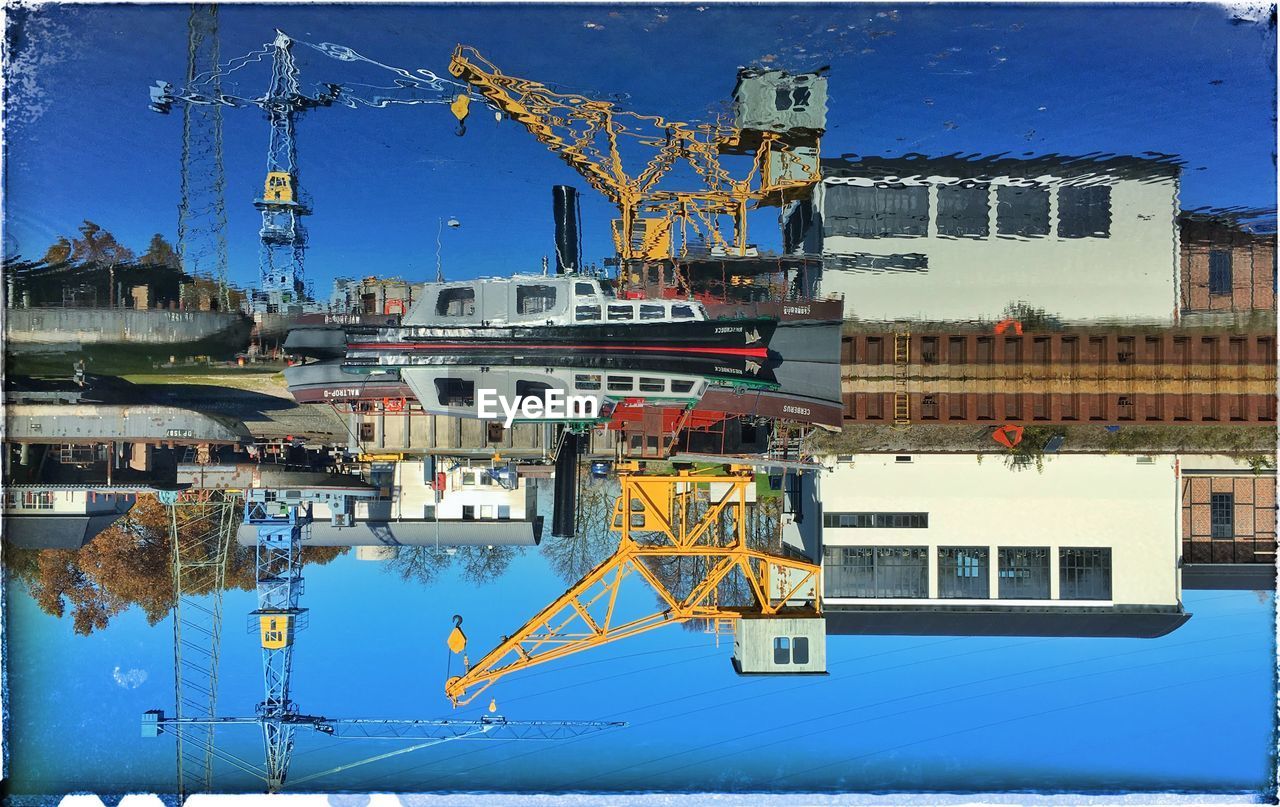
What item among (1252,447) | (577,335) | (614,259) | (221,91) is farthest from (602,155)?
(1252,447)

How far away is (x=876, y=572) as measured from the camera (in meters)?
7.72

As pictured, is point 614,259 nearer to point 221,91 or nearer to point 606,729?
point 221,91

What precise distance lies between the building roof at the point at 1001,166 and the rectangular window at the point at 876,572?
4969mm

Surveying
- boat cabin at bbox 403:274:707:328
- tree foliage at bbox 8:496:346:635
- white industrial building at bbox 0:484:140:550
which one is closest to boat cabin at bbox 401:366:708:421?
boat cabin at bbox 403:274:707:328

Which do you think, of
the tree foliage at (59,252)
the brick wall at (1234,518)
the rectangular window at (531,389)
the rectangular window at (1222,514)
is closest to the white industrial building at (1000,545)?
the brick wall at (1234,518)

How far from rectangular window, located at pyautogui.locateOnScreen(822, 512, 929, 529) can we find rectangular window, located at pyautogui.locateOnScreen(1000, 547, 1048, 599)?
111cm

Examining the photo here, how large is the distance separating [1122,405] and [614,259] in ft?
22.1

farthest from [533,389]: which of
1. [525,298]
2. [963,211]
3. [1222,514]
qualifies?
[1222,514]

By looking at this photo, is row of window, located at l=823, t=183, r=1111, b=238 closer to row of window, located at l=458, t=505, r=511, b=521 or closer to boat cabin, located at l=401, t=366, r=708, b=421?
boat cabin, located at l=401, t=366, r=708, b=421

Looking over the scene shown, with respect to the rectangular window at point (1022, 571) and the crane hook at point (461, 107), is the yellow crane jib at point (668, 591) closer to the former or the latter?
Result: the rectangular window at point (1022, 571)

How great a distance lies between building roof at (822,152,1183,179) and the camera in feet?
25.0

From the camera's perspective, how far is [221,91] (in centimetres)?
731

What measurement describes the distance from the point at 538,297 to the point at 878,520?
517 centimetres

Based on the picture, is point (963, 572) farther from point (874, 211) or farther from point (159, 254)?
point (159, 254)
